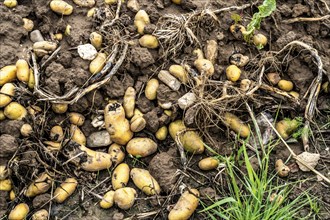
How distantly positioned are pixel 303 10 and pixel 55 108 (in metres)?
1.86

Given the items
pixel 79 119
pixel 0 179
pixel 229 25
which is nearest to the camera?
pixel 0 179

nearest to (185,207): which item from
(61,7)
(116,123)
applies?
(116,123)

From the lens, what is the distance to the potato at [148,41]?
333cm

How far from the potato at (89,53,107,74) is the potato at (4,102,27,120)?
49cm

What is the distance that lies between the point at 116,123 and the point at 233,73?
0.83 metres

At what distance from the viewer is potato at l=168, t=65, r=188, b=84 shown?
10.8 ft

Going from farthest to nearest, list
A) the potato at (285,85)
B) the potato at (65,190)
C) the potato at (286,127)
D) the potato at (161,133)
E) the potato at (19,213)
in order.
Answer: the potato at (285,85), the potato at (286,127), the potato at (161,133), the potato at (65,190), the potato at (19,213)

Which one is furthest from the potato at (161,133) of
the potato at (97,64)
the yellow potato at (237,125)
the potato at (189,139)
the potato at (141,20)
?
the potato at (141,20)

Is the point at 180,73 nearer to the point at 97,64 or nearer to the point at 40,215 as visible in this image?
the point at 97,64

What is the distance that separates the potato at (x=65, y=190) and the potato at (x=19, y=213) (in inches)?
7.3

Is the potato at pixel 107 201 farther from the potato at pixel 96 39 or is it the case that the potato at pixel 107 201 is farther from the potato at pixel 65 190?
the potato at pixel 96 39

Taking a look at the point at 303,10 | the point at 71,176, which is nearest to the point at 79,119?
the point at 71,176

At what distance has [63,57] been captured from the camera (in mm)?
3244

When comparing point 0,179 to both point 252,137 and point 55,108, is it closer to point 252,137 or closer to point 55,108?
point 55,108
